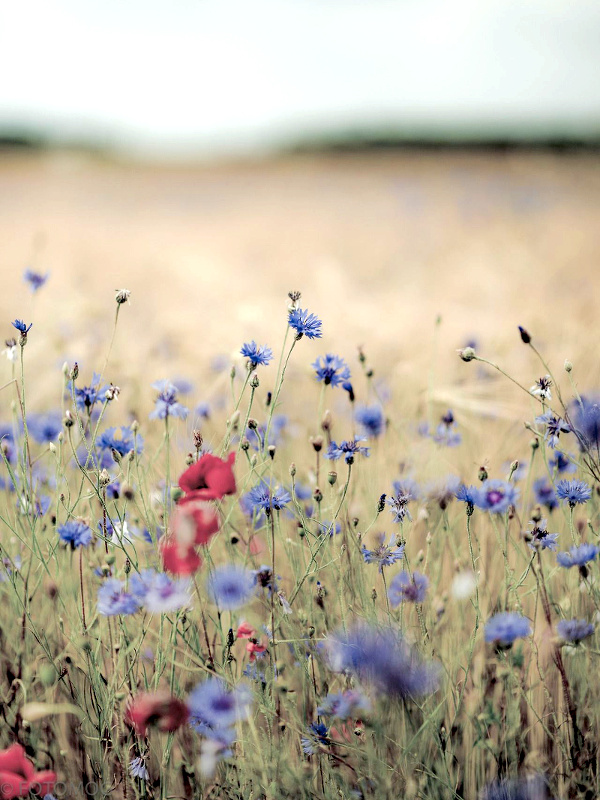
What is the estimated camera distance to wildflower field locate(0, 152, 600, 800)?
604mm

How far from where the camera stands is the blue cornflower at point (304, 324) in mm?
721

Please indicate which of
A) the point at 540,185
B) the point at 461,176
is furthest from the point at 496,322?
the point at 461,176

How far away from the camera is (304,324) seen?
29.0 inches

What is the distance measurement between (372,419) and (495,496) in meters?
0.47

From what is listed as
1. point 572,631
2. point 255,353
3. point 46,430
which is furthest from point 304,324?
point 46,430

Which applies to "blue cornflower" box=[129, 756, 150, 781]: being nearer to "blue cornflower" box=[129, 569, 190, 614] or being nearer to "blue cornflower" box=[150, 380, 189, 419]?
"blue cornflower" box=[129, 569, 190, 614]

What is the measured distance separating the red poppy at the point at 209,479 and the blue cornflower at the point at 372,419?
0.54 metres

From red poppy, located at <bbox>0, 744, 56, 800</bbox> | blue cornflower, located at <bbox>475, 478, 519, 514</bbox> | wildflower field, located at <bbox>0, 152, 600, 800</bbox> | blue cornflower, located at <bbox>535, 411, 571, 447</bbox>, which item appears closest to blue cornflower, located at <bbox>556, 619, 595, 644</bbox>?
wildflower field, located at <bbox>0, 152, 600, 800</bbox>

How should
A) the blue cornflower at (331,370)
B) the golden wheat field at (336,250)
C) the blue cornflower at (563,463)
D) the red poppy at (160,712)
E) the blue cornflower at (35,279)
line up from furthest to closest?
the golden wheat field at (336,250) < the blue cornflower at (35,279) < the blue cornflower at (563,463) < the blue cornflower at (331,370) < the red poppy at (160,712)

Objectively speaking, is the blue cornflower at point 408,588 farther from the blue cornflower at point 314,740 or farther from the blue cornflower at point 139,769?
the blue cornflower at point 139,769

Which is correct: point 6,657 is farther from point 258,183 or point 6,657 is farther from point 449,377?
point 258,183

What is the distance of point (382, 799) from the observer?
1.91 feet

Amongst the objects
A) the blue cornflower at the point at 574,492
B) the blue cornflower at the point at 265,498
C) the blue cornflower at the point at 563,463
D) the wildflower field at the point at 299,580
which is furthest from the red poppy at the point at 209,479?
the blue cornflower at the point at 563,463

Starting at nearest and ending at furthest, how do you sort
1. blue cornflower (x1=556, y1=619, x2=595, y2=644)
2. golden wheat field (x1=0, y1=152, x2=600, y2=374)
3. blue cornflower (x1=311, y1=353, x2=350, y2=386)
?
blue cornflower (x1=556, y1=619, x2=595, y2=644) < blue cornflower (x1=311, y1=353, x2=350, y2=386) < golden wheat field (x1=0, y1=152, x2=600, y2=374)
